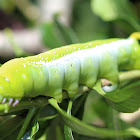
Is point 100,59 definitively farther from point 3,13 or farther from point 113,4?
point 3,13

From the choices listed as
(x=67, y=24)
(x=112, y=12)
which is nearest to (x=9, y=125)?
(x=112, y=12)

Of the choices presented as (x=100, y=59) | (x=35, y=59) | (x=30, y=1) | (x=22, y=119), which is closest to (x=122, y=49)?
(x=100, y=59)

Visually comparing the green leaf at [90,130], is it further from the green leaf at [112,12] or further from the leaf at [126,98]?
the green leaf at [112,12]

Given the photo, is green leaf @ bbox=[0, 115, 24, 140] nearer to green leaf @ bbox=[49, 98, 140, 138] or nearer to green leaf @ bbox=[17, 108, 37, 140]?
green leaf @ bbox=[17, 108, 37, 140]

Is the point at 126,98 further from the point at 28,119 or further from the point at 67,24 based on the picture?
the point at 67,24

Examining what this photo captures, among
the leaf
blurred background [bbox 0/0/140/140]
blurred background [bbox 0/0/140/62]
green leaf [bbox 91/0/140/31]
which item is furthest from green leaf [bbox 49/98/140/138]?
blurred background [bbox 0/0/140/62]

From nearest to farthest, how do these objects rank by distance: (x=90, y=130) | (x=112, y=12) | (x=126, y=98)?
(x=90, y=130), (x=126, y=98), (x=112, y=12)

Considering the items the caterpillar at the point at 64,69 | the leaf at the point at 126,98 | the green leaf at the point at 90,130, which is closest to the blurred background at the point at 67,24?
the caterpillar at the point at 64,69

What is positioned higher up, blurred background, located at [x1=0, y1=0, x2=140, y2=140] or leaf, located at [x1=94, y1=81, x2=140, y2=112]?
leaf, located at [x1=94, y1=81, x2=140, y2=112]
